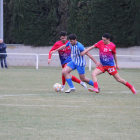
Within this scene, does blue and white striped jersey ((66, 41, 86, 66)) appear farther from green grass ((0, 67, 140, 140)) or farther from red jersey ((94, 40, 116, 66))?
green grass ((0, 67, 140, 140))

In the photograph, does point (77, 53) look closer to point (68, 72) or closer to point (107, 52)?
point (68, 72)

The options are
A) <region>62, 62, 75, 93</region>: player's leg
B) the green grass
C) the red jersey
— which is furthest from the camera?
<region>62, 62, 75, 93</region>: player's leg

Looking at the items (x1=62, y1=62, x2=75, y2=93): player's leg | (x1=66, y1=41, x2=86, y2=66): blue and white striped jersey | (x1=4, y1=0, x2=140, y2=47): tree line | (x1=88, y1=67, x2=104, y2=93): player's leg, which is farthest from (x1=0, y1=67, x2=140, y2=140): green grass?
(x1=4, y1=0, x2=140, y2=47): tree line

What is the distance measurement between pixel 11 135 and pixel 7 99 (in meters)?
3.96

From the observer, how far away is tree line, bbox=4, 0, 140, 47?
95.2 feet

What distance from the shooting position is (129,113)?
24.7ft

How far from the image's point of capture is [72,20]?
31.4m

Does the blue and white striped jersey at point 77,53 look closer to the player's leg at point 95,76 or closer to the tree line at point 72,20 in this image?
the player's leg at point 95,76

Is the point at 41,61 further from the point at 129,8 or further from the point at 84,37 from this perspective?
the point at 129,8

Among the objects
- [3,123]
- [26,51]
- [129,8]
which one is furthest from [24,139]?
[26,51]

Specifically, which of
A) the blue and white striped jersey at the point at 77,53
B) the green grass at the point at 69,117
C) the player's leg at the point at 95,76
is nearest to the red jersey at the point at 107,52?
the player's leg at the point at 95,76

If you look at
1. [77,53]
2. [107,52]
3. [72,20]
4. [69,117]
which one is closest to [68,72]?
[77,53]

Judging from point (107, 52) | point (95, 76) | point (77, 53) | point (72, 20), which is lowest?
point (72, 20)

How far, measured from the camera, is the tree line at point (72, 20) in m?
29.0
